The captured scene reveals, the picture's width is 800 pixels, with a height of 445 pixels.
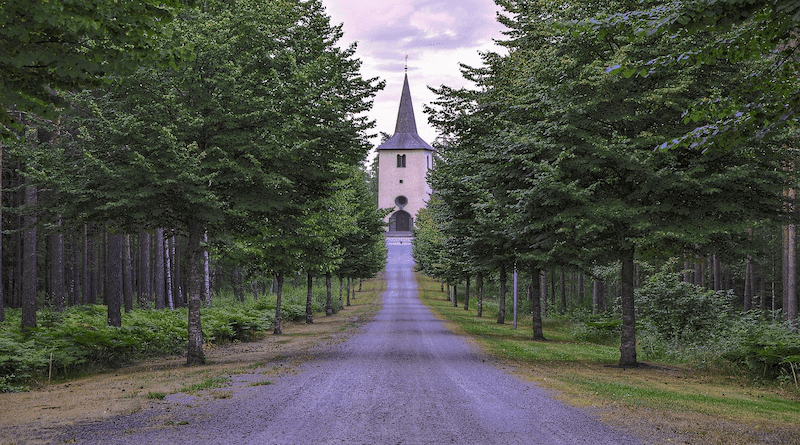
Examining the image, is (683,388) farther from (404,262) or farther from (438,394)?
(404,262)

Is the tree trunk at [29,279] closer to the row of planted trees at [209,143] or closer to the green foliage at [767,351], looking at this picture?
the row of planted trees at [209,143]

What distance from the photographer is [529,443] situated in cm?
702

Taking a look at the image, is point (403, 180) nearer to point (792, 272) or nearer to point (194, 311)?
point (792, 272)

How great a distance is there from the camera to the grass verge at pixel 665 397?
780cm

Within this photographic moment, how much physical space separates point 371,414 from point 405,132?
355ft

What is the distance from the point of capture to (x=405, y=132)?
115 m

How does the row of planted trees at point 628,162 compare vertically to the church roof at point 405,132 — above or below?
below

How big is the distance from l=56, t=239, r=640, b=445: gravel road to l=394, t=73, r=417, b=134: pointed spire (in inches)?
4058

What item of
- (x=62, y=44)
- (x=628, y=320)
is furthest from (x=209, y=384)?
(x=628, y=320)

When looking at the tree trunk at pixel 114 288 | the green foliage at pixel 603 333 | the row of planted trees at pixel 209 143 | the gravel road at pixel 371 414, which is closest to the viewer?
the gravel road at pixel 371 414

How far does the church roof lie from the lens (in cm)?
11106

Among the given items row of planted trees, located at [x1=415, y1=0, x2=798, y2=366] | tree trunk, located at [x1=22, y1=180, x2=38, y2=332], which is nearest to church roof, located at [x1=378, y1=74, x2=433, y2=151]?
tree trunk, located at [x1=22, y1=180, x2=38, y2=332]

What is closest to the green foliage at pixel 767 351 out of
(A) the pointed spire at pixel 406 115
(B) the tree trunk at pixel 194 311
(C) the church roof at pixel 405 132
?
(B) the tree trunk at pixel 194 311

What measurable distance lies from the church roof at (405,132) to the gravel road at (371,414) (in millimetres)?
97806
